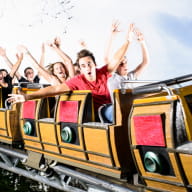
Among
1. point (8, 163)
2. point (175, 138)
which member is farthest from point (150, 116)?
point (8, 163)

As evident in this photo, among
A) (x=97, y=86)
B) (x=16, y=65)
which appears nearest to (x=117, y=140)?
(x=97, y=86)

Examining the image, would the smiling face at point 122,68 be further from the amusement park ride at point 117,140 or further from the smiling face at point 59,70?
the smiling face at point 59,70

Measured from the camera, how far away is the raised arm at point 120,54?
2203mm

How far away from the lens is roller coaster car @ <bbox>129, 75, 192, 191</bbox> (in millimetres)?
1521

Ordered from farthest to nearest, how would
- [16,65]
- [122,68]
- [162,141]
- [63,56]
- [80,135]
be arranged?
1. [16,65]
2. [63,56]
3. [122,68]
4. [80,135]
5. [162,141]

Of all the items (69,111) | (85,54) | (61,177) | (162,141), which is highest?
(85,54)

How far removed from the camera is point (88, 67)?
2.23m

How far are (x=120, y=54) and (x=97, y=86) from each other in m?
0.26

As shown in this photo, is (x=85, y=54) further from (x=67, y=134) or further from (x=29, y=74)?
(x=29, y=74)

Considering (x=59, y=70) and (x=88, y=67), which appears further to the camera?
(x=59, y=70)

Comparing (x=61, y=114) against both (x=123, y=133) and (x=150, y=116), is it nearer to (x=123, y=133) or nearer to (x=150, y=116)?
(x=123, y=133)

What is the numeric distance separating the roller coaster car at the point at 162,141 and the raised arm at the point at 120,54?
1.68 ft

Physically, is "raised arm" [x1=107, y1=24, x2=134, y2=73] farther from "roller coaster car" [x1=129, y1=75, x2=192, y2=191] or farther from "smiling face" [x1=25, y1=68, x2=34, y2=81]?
"smiling face" [x1=25, y1=68, x2=34, y2=81]

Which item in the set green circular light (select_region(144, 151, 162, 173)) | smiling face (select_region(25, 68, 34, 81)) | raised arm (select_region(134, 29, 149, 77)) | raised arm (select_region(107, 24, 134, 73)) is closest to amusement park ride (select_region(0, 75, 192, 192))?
green circular light (select_region(144, 151, 162, 173))
